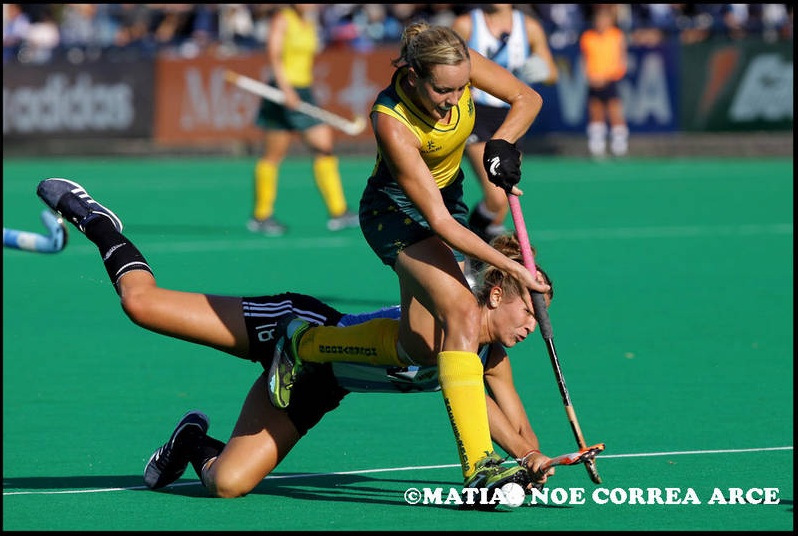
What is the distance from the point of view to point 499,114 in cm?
1047

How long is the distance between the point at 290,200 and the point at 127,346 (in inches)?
368

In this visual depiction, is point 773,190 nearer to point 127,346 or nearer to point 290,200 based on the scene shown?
point 290,200

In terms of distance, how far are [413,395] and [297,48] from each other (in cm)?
827

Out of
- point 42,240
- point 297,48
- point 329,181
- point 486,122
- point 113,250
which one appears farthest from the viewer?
point 297,48

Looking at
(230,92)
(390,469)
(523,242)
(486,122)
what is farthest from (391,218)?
(230,92)

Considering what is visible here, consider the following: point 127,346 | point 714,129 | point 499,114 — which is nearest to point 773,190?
point 714,129

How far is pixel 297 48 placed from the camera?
1588cm

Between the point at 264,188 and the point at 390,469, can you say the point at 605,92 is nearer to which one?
the point at 264,188

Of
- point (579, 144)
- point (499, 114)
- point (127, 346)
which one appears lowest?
point (579, 144)

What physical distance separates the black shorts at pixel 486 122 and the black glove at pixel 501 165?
14.4ft

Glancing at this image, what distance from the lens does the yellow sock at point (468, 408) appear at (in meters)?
5.55

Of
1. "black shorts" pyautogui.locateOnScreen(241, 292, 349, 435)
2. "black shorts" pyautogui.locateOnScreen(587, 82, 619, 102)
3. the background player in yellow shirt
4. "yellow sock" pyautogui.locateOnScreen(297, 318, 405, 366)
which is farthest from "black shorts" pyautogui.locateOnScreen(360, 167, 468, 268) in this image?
"black shorts" pyautogui.locateOnScreen(587, 82, 619, 102)

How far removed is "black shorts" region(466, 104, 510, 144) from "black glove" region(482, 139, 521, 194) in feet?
14.4

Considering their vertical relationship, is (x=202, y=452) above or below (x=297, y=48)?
below
